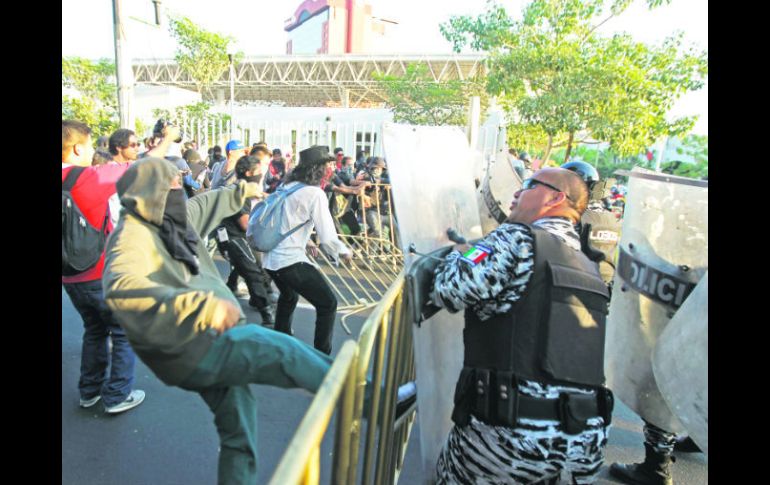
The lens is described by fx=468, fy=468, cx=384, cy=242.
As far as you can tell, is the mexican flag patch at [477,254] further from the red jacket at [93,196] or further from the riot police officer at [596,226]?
the red jacket at [93,196]

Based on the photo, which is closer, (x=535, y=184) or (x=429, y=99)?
(x=535, y=184)

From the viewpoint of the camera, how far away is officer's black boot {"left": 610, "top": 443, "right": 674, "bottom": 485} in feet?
8.81

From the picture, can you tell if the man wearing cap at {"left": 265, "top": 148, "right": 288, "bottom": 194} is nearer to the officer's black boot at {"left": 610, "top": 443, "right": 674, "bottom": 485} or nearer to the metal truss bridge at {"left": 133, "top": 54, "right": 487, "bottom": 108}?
the officer's black boot at {"left": 610, "top": 443, "right": 674, "bottom": 485}

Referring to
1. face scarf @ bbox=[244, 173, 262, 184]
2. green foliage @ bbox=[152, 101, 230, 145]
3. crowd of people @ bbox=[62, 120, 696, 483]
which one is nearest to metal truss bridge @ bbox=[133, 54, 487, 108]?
green foliage @ bbox=[152, 101, 230, 145]

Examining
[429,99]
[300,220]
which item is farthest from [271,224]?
[429,99]

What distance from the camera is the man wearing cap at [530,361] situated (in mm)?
1572

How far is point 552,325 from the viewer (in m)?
1.57

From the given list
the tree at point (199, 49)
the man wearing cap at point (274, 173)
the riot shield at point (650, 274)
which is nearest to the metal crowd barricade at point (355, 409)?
the riot shield at point (650, 274)

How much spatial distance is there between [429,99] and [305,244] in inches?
970

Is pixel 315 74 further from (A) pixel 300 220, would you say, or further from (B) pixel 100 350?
(B) pixel 100 350

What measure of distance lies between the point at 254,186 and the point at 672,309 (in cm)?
239

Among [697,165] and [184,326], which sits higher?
[697,165]

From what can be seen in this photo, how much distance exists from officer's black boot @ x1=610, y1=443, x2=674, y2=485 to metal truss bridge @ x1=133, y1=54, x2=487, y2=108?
122ft
